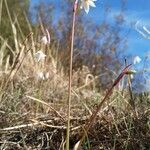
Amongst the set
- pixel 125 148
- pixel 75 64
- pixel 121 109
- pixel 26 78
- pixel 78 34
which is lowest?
pixel 125 148

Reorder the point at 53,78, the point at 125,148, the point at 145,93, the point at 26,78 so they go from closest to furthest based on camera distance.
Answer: the point at 125,148 → the point at 145,93 → the point at 26,78 → the point at 53,78

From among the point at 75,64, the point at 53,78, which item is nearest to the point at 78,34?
the point at 75,64

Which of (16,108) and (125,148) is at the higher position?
(16,108)

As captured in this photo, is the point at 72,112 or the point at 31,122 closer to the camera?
the point at 31,122

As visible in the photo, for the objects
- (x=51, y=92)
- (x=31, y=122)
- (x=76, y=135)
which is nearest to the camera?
(x=76, y=135)


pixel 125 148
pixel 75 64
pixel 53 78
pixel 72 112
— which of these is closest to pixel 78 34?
pixel 75 64

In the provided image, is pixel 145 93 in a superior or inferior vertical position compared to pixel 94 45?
inferior

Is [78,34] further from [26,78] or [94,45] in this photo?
[26,78]

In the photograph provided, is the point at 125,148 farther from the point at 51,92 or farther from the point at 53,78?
the point at 53,78

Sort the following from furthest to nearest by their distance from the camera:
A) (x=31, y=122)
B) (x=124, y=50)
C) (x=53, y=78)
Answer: (x=124, y=50)
(x=53, y=78)
(x=31, y=122)
